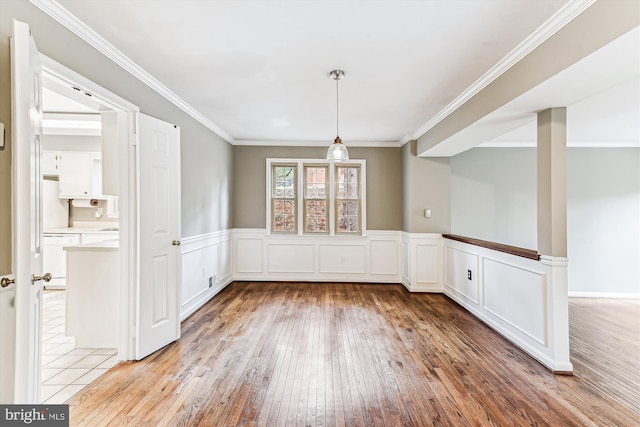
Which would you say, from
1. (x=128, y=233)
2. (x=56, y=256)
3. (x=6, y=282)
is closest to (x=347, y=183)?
(x=128, y=233)

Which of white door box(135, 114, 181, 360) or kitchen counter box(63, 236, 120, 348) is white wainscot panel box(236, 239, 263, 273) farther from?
kitchen counter box(63, 236, 120, 348)

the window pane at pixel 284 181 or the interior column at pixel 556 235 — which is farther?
the window pane at pixel 284 181

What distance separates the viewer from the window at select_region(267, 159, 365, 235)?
18.6 feet

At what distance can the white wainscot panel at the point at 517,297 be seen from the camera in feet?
8.82

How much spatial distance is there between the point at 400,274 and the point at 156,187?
14.0 feet

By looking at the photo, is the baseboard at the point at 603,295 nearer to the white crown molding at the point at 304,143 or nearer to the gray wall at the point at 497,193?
the gray wall at the point at 497,193

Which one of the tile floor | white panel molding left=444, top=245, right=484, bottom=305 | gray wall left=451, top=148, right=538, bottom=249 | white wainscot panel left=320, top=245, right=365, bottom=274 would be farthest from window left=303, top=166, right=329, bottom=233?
the tile floor

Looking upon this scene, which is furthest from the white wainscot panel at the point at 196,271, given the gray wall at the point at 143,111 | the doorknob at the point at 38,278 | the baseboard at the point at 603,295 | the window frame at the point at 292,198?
the baseboard at the point at 603,295

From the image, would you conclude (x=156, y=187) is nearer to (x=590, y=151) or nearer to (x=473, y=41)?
(x=473, y=41)

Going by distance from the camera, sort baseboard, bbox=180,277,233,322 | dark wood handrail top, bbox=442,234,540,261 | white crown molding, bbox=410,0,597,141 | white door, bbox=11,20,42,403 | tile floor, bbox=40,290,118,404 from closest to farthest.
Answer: white door, bbox=11,20,42,403 < white crown molding, bbox=410,0,597,141 < tile floor, bbox=40,290,118,404 < dark wood handrail top, bbox=442,234,540,261 < baseboard, bbox=180,277,233,322

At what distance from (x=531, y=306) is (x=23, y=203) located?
3740 mm

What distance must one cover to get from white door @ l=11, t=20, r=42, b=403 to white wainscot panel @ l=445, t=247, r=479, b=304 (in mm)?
4147

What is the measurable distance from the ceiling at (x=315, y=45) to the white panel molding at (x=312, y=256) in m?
2.54

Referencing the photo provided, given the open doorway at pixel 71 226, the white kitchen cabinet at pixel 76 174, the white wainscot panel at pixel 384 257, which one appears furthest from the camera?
the white wainscot panel at pixel 384 257
